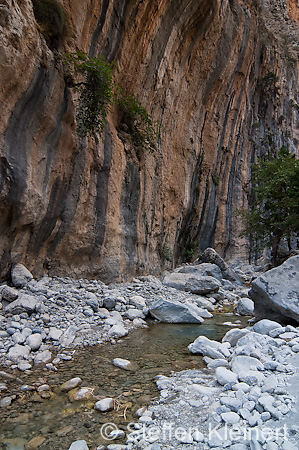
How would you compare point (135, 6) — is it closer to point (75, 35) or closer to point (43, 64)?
point (75, 35)

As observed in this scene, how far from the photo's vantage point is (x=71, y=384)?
329cm

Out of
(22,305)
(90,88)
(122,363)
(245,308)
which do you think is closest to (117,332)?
(122,363)

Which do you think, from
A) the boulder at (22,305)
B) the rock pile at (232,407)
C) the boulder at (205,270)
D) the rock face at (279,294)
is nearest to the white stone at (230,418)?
the rock pile at (232,407)

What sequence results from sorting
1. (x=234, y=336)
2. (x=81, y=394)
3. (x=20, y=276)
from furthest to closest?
(x=20, y=276)
(x=234, y=336)
(x=81, y=394)

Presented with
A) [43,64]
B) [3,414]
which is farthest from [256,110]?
[3,414]

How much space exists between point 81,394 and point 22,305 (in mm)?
2342

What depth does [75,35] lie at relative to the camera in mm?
7824

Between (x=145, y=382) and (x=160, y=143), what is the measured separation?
1135 centimetres

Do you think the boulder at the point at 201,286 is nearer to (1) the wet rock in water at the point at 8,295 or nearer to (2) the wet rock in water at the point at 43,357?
(1) the wet rock in water at the point at 8,295

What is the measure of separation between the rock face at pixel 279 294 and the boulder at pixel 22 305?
4.15 m

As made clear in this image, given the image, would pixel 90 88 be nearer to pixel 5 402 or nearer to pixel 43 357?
pixel 43 357

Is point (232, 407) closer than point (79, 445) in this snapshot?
No

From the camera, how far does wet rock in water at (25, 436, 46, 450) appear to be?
232cm

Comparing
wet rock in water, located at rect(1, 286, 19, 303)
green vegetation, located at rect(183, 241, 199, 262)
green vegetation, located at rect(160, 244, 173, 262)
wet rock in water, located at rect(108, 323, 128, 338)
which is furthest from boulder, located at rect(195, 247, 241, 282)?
wet rock in water, located at rect(1, 286, 19, 303)
